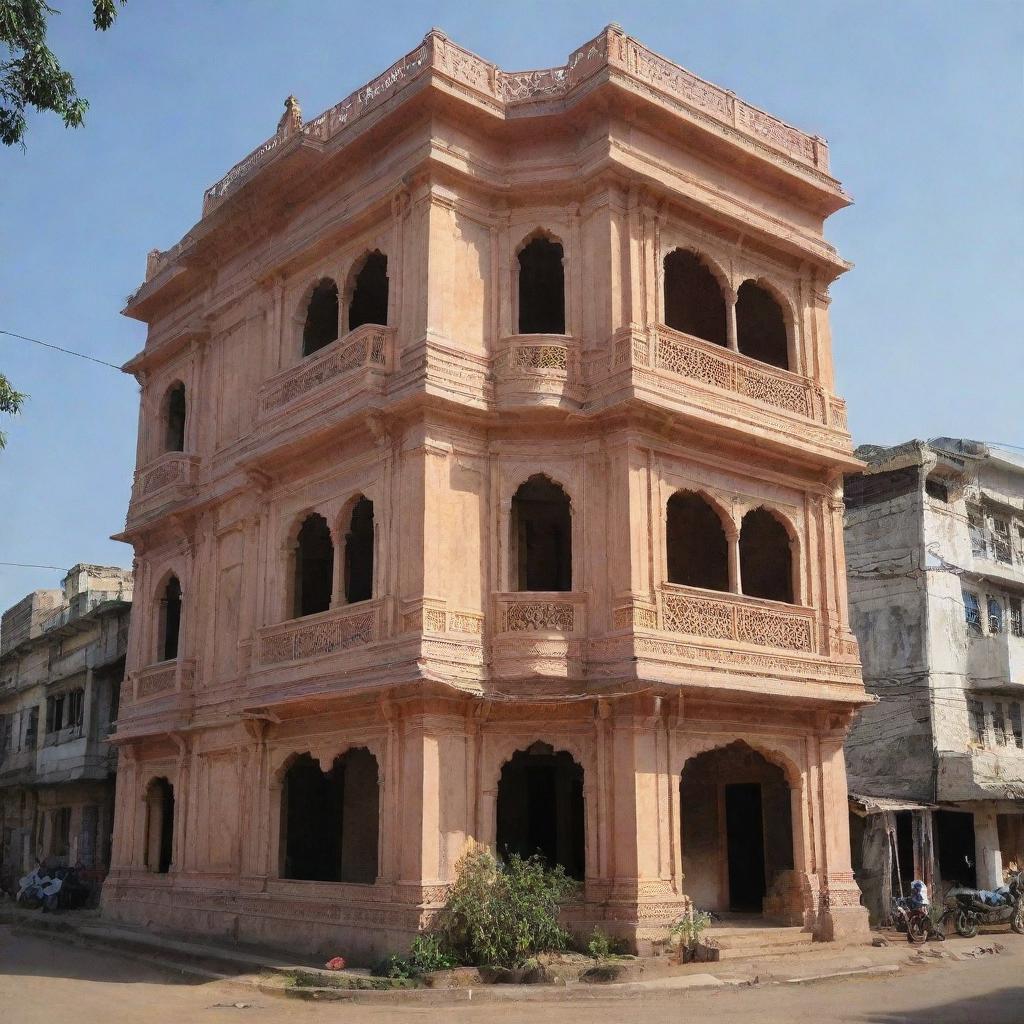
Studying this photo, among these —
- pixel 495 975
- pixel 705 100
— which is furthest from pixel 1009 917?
pixel 705 100

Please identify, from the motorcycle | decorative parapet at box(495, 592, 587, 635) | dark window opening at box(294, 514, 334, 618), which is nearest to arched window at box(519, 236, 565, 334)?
dark window opening at box(294, 514, 334, 618)

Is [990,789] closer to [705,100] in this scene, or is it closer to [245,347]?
[705,100]

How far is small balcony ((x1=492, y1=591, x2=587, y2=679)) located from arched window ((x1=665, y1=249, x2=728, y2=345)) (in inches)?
267

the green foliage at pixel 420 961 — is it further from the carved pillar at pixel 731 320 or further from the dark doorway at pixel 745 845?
the carved pillar at pixel 731 320

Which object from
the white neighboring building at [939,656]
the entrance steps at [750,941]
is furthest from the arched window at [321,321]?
the white neighboring building at [939,656]

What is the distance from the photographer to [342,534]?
17.6 m

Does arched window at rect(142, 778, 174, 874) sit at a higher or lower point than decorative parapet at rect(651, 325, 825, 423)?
lower

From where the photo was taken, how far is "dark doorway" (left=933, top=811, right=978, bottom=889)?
78.7ft

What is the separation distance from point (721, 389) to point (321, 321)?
725 cm

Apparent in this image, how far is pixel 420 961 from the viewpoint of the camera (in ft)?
46.1

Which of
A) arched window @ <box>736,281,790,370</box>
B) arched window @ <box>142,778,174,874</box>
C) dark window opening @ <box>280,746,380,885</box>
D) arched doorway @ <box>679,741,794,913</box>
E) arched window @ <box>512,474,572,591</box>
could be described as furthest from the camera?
arched window @ <box>142,778,174,874</box>

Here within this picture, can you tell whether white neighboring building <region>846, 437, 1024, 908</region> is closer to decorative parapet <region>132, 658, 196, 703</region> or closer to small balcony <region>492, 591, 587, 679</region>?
small balcony <region>492, 591, 587, 679</region>

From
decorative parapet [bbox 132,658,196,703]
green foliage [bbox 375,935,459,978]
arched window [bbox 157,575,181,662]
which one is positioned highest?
arched window [bbox 157,575,181,662]

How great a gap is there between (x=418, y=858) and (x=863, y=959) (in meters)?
6.11
